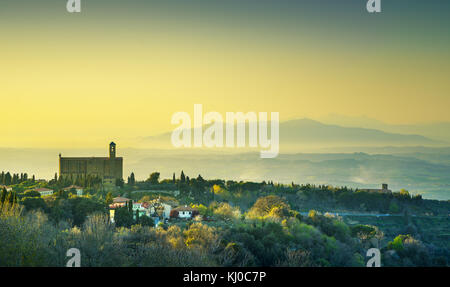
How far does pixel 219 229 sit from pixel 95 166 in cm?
4551

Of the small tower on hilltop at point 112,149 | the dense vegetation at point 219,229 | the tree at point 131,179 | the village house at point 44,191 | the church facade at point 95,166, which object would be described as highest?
the small tower on hilltop at point 112,149

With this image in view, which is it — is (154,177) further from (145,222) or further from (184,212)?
(145,222)

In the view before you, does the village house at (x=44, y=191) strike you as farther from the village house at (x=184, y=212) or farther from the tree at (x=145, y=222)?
the tree at (x=145, y=222)

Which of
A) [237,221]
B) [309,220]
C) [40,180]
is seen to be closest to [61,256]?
[237,221]

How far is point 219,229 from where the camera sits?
113 feet

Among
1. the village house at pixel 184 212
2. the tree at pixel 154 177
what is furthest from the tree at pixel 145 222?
the tree at pixel 154 177

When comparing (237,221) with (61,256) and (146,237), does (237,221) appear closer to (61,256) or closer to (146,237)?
(146,237)

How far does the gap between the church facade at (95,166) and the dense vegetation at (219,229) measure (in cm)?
890

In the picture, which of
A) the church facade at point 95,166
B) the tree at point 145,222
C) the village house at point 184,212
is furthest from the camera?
the church facade at point 95,166

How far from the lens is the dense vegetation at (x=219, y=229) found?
2270 cm

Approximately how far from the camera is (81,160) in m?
77.8

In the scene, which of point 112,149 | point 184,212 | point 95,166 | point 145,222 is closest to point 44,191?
point 184,212

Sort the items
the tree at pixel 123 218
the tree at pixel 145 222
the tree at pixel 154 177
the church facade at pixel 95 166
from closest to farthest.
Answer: the tree at pixel 123 218, the tree at pixel 145 222, the tree at pixel 154 177, the church facade at pixel 95 166
